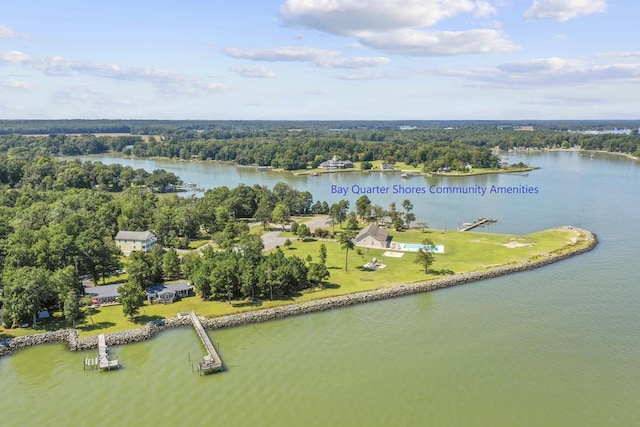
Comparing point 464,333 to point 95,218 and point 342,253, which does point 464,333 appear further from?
point 95,218

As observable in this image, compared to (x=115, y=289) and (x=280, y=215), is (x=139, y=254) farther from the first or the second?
(x=280, y=215)

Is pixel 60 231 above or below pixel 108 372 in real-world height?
above

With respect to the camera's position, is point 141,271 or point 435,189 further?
point 435,189

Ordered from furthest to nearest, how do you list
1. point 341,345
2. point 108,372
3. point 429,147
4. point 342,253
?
point 429,147, point 342,253, point 341,345, point 108,372

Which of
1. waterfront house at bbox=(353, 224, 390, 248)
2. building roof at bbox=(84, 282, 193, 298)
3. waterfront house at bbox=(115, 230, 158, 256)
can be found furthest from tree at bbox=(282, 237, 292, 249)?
building roof at bbox=(84, 282, 193, 298)

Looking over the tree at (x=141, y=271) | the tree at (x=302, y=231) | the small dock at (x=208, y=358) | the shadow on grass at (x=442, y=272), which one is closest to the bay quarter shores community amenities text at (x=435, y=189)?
the tree at (x=302, y=231)

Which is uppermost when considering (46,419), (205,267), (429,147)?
(429,147)

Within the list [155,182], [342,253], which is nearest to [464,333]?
[342,253]

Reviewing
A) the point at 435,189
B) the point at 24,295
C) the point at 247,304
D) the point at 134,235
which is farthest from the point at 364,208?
the point at 24,295
